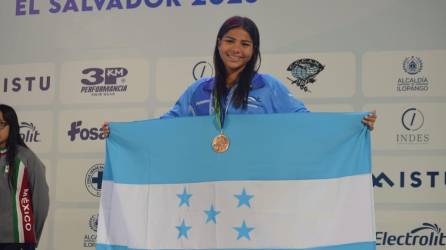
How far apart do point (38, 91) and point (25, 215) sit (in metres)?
0.98

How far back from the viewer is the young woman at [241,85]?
246 cm

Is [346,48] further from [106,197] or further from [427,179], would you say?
[106,197]

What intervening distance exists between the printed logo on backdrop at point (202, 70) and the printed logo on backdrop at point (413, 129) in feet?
4.18

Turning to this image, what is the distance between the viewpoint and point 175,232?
2.46 m

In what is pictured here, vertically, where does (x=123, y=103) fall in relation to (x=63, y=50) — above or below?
below

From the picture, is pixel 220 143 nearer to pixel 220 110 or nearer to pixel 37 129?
pixel 220 110

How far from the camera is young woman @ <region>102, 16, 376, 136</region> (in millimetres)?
2465

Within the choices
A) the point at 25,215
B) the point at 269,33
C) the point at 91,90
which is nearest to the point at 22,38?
the point at 91,90

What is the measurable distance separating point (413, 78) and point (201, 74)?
1.36 metres

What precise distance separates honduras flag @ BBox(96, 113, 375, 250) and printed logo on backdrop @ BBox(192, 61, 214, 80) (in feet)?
4.23

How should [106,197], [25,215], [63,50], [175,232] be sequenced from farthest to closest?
[63,50] < [25,215] < [106,197] < [175,232]

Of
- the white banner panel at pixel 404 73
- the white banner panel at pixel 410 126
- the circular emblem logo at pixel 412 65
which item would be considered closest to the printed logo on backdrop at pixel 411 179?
Result: the white banner panel at pixel 410 126

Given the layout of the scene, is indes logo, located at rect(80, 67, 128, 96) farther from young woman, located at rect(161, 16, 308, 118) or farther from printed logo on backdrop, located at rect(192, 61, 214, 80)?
young woman, located at rect(161, 16, 308, 118)

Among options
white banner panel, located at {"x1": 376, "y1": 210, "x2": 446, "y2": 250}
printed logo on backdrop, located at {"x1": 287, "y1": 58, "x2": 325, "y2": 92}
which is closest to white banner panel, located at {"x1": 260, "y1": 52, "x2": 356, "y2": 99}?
printed logo on backdrop, located at {"x1": 287, "y1": 58, "x2": 325, "y2": 92}
